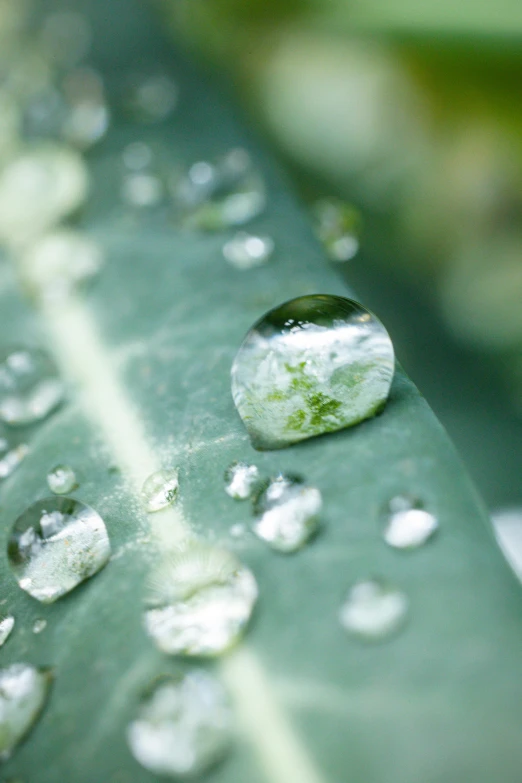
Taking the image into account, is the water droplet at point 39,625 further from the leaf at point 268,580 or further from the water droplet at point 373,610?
the water droplet at point 373,610

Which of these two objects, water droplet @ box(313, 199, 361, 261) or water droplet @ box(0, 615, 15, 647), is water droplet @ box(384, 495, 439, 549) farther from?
water droplet @ box(313, 199, 361, 261)

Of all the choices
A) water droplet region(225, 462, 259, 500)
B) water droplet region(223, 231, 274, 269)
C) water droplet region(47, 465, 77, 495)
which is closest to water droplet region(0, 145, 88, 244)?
water droplet region(223, 231, 274, 269)

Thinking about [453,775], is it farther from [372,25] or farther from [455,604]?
[372,25]

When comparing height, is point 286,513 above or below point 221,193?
below

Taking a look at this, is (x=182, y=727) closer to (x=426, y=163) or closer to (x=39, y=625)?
(x=39, y=625)

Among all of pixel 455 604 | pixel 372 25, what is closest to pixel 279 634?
pixel 455 604

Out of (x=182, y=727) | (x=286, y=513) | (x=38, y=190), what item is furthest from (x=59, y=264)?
(x=182, y=727)
